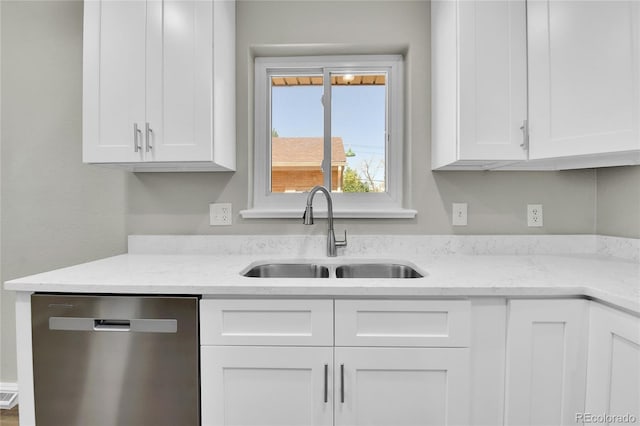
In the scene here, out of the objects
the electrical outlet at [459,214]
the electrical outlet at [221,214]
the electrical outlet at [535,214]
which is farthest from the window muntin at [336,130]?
the electrical outlet at [535,214]

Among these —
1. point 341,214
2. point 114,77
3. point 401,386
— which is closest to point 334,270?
→ point 341,214

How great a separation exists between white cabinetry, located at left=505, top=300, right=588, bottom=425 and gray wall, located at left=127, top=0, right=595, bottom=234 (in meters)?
0.70

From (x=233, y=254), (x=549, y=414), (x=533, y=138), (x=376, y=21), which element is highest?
(x=376, y=21)

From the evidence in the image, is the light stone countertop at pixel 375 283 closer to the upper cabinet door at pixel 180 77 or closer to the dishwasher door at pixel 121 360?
the dishwasher door at pixel 121 360

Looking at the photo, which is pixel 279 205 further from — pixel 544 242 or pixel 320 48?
pixel 544 242

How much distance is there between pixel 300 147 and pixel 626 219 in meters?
1.66

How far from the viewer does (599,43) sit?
1.23m

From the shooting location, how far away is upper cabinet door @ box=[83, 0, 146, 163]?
1.48 meters

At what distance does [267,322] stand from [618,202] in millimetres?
1746

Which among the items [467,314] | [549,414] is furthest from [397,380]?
[549,414]

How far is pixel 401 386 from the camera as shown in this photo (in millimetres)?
1141

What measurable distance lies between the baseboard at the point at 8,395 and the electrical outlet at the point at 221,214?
1412 millimetres

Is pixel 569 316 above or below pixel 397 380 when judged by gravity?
above

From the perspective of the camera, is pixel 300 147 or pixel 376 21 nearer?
pixel 376 21
